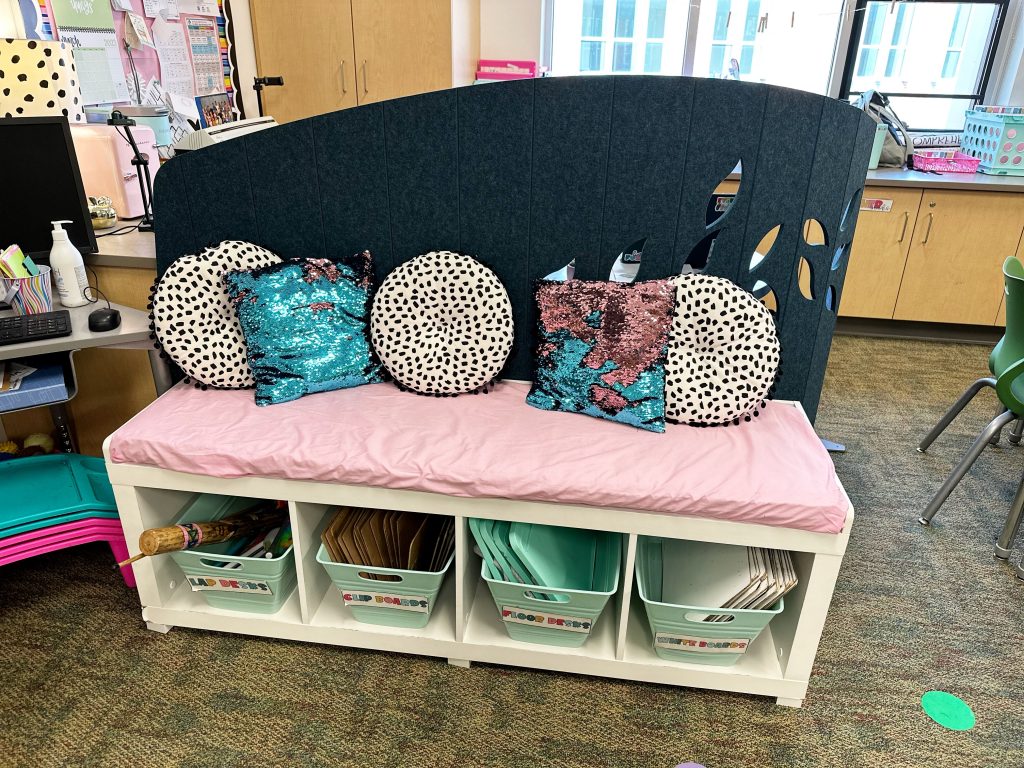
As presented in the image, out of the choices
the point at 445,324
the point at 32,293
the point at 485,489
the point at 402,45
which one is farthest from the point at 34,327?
the point at 402,45

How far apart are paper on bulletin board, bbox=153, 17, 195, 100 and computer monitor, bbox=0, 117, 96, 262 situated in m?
1.16

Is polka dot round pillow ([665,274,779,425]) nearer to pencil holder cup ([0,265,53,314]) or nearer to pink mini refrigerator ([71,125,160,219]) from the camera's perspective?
pencil holder cup ([0,265,53,314])

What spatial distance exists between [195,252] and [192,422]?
50 cm

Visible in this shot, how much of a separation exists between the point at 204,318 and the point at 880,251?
10.3 feet

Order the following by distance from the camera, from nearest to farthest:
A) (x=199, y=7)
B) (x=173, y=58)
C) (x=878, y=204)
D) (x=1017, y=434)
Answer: (x=1017, y=434) < (x=173, y=58) < (x=199, y=7) < (x=878, y=204)

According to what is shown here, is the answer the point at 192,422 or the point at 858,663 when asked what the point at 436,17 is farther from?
the point at 858,663

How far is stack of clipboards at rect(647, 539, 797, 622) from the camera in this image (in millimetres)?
1563

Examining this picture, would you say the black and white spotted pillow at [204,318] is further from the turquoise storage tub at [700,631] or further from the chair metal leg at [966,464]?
the chair metal leg at [966,464]

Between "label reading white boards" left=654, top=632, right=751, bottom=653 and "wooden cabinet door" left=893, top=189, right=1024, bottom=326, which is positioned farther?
"wooden cabinet door" left=893, top=189, right=1024, bottom=326

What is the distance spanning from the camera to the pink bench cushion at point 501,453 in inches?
58.6

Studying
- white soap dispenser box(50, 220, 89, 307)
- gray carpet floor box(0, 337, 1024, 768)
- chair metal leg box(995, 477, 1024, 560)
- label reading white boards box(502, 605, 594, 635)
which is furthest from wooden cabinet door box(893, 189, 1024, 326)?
white soap dispenser box(50, 220, 89, 307)

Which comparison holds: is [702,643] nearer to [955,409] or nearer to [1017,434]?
[955,409]

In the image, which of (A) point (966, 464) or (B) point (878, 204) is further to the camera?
(B) point (878, 204)

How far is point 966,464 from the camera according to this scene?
2215 mm
